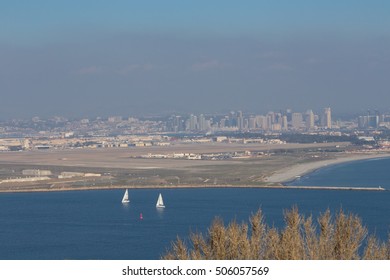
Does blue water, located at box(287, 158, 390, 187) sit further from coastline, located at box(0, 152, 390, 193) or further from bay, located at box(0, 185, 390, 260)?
bay, located at box(0, 185, 390, 260)

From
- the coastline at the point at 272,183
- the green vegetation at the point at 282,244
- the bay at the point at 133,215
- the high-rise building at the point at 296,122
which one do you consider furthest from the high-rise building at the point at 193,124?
the green vegetation at the point at 282,244

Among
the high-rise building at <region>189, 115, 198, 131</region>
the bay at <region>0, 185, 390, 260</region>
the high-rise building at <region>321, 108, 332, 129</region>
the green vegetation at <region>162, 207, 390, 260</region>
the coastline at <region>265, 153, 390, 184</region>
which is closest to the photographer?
the green vegetation at <region>162, 207, 390, 260</region>

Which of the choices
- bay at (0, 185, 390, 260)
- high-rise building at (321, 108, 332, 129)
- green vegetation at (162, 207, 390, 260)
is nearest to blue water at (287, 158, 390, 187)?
bay at (0, 185, 390, 260)

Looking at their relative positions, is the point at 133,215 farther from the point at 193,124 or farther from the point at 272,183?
the point at 193,124

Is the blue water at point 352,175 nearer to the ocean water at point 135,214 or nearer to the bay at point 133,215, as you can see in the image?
the ocean water at point 135,214
